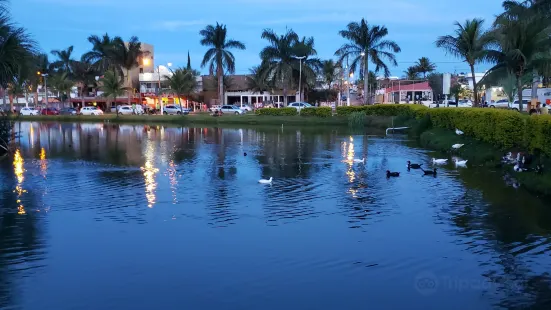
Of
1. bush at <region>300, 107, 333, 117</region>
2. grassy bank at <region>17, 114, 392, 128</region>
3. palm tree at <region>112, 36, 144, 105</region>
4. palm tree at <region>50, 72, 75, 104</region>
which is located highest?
palm tree at <region>112, 36, 144, 105</region>

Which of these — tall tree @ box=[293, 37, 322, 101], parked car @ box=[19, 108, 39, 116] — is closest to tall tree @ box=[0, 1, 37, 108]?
tall tree @ box=[293, 37, 322, 101]

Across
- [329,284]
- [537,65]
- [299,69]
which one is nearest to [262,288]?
[329,284]

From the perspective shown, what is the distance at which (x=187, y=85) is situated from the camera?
7012 centimetres

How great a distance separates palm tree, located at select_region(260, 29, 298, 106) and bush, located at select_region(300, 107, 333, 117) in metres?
8.78

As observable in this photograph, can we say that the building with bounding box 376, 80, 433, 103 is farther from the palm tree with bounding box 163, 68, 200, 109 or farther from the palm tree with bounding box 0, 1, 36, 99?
the palm tree with bounding box 0, 1, 36, 99

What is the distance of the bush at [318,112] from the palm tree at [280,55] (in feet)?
28.8

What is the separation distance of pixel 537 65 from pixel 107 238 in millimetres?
23688

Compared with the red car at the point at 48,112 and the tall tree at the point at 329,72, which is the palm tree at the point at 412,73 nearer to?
the tall tree at the point at 329,72

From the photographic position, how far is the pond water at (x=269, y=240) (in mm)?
7660

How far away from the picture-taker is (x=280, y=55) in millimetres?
63000

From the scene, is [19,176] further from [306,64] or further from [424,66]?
[424,66]

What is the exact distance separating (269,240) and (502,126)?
13.0 metres

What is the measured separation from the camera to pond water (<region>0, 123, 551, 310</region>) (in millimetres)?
7660

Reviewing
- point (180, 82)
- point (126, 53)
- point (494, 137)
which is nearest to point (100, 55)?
point (126, 53)
